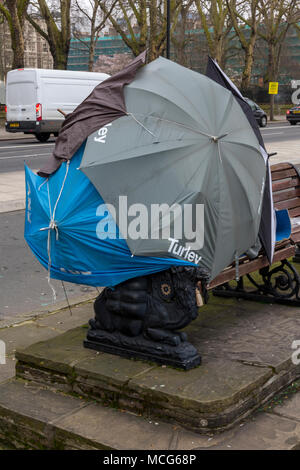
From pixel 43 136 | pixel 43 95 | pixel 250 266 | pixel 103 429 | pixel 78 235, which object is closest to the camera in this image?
pixel 103 429

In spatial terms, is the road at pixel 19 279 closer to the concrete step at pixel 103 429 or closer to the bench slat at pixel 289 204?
the concrete step at pixel 103 429

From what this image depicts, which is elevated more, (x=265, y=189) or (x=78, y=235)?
(x=265, y=189)

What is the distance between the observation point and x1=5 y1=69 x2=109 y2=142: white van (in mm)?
24859

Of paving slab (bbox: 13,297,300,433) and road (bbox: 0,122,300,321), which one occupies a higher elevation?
paving slab (bbox: 13,297,300,433)

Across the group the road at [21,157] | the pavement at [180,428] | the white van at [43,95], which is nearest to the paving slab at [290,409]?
the pavement at [180,428]

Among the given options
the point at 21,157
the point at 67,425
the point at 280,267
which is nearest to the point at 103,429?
the point at 67,425

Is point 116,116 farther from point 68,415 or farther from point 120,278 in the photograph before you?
point 68,415

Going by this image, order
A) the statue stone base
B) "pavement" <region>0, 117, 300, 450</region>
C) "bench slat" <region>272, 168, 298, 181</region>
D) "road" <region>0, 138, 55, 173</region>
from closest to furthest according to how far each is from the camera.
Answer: "pavement" <region>0, 117, 300, 450</region>
the statue stone base
"bench slat" <region>272, 168, 298, 181</region>
"road" <region>0, 138, 55, 173</region>

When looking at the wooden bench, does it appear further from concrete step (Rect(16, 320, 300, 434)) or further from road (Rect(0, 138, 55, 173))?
road (Rect(0, 138, 55, 173))

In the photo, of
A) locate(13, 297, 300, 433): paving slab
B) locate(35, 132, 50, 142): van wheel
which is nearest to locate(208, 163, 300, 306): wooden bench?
locate(13, 297, 300, 433): paving slab

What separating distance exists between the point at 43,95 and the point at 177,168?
22346 millimetres

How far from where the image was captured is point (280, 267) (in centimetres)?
514

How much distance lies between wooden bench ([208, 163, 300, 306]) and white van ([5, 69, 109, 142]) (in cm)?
2025

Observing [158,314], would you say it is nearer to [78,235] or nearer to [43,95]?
[78,235]
